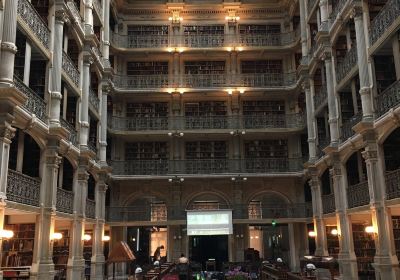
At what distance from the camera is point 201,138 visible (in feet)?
79.4

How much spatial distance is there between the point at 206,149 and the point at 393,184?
41.7 feet

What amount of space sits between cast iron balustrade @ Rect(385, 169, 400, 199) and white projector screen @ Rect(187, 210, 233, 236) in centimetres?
925

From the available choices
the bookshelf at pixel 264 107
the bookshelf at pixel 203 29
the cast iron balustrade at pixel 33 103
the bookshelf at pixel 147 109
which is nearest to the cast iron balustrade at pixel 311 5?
the bookshelf at pixel 264 107

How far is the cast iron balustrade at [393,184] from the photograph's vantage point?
1230 cm

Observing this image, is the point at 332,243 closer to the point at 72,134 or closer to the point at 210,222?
the point at 210,222

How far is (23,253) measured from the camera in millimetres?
13609

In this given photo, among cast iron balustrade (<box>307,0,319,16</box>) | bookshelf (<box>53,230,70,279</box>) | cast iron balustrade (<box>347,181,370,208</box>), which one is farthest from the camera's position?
cast iron balustrade (<box>307,0,319,16</box>)

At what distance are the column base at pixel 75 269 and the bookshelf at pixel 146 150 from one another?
29.3 ft

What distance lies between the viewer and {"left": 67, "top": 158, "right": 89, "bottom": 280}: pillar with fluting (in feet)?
50.7

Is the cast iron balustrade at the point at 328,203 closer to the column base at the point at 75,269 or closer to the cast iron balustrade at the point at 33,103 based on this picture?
the column base at the point at 75,269

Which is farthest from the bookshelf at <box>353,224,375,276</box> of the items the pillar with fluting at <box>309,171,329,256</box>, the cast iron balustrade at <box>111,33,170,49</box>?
the cast iron balustrade at <box>111,33,170,49</box>

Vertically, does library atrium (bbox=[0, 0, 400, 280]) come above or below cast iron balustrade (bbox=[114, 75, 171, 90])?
below

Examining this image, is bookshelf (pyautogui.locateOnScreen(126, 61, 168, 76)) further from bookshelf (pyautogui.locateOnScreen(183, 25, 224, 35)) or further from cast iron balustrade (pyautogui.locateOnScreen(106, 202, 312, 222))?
cast iron balustrade (pyautogui.locateOnScreen(106, 202, 312, 222))

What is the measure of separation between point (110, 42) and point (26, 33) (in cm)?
1140
